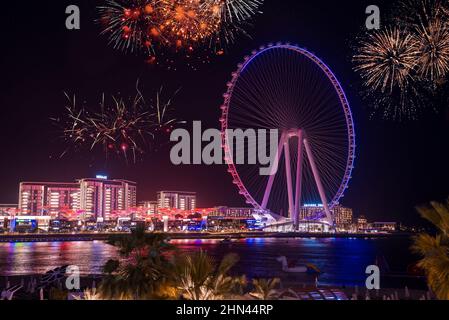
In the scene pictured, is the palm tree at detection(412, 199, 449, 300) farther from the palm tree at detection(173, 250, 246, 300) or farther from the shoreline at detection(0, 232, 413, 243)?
the shoreline at detection(0, 232, 413, 243)

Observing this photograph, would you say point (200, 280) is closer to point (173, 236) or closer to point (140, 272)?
point (140, 272)

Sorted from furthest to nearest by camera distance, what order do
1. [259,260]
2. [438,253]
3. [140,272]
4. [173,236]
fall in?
[173,236] < [259,260] < [140,272] < [438,253]

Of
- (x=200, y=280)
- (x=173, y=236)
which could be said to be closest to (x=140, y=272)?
(x=200, y=280)

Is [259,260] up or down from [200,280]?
down

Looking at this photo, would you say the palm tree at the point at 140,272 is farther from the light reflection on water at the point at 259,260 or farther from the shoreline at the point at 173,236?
the shoreline at the point at 173,236

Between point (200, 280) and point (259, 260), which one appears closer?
point (200, 280)
